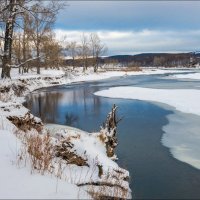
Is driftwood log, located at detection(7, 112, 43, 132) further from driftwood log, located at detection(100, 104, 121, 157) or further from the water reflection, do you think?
the water reflection

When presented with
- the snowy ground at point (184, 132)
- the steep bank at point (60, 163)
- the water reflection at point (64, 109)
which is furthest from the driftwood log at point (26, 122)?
the water reflection at point (64, 109)

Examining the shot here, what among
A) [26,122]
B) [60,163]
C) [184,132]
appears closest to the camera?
[60,163]

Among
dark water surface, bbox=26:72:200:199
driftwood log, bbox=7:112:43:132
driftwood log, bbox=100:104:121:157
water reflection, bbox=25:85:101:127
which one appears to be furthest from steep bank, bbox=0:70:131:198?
water reflection, bbox=25:85:101:127

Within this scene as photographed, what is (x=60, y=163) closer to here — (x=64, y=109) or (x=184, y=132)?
(x=184, y=132)

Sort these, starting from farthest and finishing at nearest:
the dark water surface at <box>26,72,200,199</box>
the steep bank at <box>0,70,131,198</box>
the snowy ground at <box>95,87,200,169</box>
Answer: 1. the snowy ground at <box>95,87,200,169</box>
2. the dark water surface at <box>26,72,200,199</box>
3. the steep bank at <box>0,70,131,198</box>

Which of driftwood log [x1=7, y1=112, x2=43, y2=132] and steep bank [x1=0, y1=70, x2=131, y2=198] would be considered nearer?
steep bank [x1=0, y1=70, x2=131, y2=198]

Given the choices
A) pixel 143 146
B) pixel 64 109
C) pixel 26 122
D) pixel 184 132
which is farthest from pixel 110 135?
pixel 64 109

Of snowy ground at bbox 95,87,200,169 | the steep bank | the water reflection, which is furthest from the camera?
the water reflection

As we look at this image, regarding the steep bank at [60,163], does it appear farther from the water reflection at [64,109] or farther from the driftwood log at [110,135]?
the water reflection at [64,109]

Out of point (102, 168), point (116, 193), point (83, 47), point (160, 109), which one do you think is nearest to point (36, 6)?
point (160, 109)

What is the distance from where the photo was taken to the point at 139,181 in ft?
29.0

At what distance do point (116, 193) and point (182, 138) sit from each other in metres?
6.52

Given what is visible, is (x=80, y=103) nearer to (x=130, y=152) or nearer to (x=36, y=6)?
(x=36, y=6)

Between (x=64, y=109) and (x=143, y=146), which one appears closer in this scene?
(x=143, y=146)
